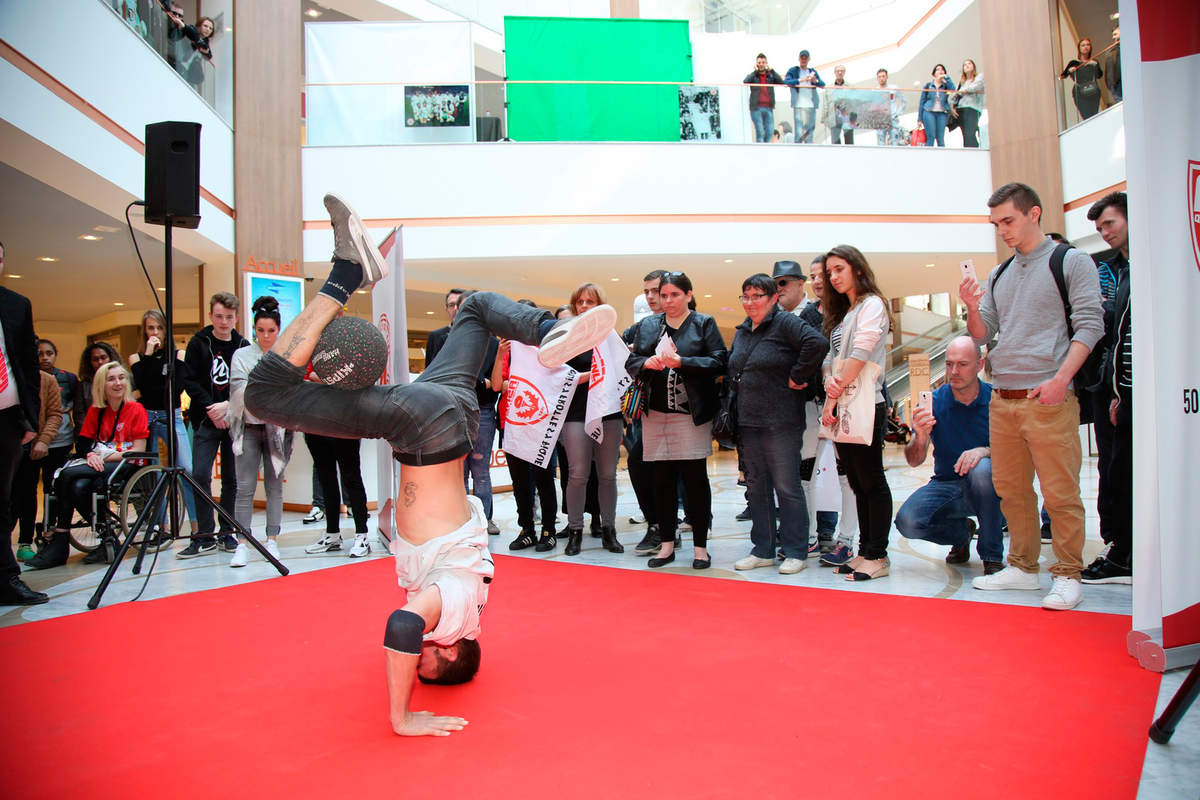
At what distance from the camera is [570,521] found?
4211 millimetres

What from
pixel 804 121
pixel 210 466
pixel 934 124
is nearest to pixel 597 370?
pixel 210 466

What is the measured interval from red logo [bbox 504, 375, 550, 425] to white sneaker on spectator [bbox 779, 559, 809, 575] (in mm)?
1550

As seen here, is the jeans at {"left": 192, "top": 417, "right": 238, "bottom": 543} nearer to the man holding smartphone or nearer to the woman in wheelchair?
the woman in wheelchair

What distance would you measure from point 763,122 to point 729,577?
311 inches

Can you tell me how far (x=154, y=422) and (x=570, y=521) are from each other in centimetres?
338

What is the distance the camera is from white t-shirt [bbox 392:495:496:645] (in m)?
1.93

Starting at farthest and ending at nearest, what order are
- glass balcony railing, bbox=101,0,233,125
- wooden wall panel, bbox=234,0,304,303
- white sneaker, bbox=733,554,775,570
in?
wooden wall panel, bbox=234,0,304,303, glass balcony railing, bbox=101,0,233,125, white sneaker, bbox=733,554,775,570

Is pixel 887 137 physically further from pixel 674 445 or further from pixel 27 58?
pixel 27 58

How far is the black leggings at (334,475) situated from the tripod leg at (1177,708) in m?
3.82

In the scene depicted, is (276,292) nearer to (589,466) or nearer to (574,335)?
(589,466)

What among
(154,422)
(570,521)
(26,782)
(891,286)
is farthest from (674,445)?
(891,286)

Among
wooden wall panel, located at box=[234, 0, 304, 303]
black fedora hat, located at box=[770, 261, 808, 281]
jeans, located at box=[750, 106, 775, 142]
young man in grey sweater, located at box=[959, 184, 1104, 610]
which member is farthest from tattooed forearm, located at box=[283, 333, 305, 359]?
jeans, located at box=[750, 106, 775, 142]

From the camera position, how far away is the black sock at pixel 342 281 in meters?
1.92

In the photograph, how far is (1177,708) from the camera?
1548 mm
